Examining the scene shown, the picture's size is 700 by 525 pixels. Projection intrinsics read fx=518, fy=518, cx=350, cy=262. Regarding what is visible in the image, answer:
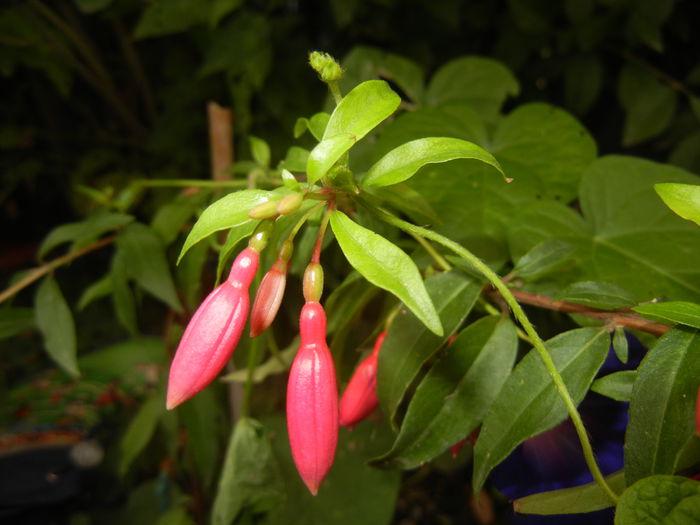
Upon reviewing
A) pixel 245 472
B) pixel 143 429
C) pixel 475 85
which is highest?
pixel 475 85

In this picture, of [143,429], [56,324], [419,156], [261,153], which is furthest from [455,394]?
[143,429]

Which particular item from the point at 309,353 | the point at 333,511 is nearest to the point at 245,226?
the point at 309,353

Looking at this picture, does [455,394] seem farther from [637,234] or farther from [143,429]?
[143,429]

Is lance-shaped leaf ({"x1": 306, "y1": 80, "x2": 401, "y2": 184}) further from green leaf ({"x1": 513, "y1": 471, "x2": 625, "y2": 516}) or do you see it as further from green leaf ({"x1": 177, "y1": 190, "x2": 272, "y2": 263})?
green leaf ({"x1": 513, "y1": 471, "x2": 625, "y2": 516})

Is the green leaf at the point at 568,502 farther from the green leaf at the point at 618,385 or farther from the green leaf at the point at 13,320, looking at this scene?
the green leaf at the point at 13,320

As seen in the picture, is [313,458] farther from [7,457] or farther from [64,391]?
[64,391]

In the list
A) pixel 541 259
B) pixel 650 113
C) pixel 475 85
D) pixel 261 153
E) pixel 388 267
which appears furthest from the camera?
pixel 650 113
